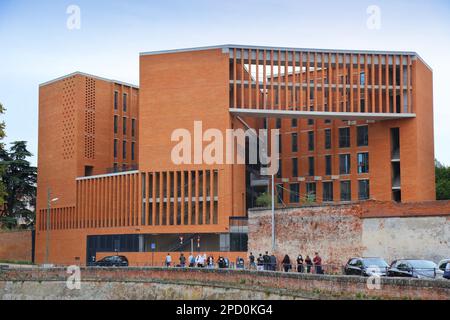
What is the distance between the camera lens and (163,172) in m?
68.9

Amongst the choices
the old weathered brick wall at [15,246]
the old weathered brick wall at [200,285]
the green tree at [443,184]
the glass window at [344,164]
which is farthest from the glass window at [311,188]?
the old weathered brick wall at [200,285]

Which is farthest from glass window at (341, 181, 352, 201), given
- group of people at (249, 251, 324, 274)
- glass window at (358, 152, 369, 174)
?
group of people at (249, 251, 324, 274)

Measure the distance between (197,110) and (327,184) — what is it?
66.3 feet

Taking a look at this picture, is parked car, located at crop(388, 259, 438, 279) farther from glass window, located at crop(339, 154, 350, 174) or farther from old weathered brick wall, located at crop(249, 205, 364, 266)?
glass window, located at crop(339, 154, 350, 174)

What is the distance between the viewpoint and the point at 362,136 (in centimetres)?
7825

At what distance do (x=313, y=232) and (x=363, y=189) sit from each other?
29128mm

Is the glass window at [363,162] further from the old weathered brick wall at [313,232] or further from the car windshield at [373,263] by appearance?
the car windshield at [373,263]

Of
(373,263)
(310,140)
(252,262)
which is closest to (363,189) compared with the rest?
(310,140)

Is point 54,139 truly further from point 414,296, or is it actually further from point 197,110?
point 414,296

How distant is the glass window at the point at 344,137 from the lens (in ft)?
262

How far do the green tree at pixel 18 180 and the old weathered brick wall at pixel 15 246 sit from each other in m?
2.37

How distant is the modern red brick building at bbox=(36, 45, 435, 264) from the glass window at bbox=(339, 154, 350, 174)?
15 cm

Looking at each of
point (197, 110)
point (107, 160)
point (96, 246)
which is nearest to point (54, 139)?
point (107, 160)

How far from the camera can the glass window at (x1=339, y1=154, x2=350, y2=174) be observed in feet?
260
